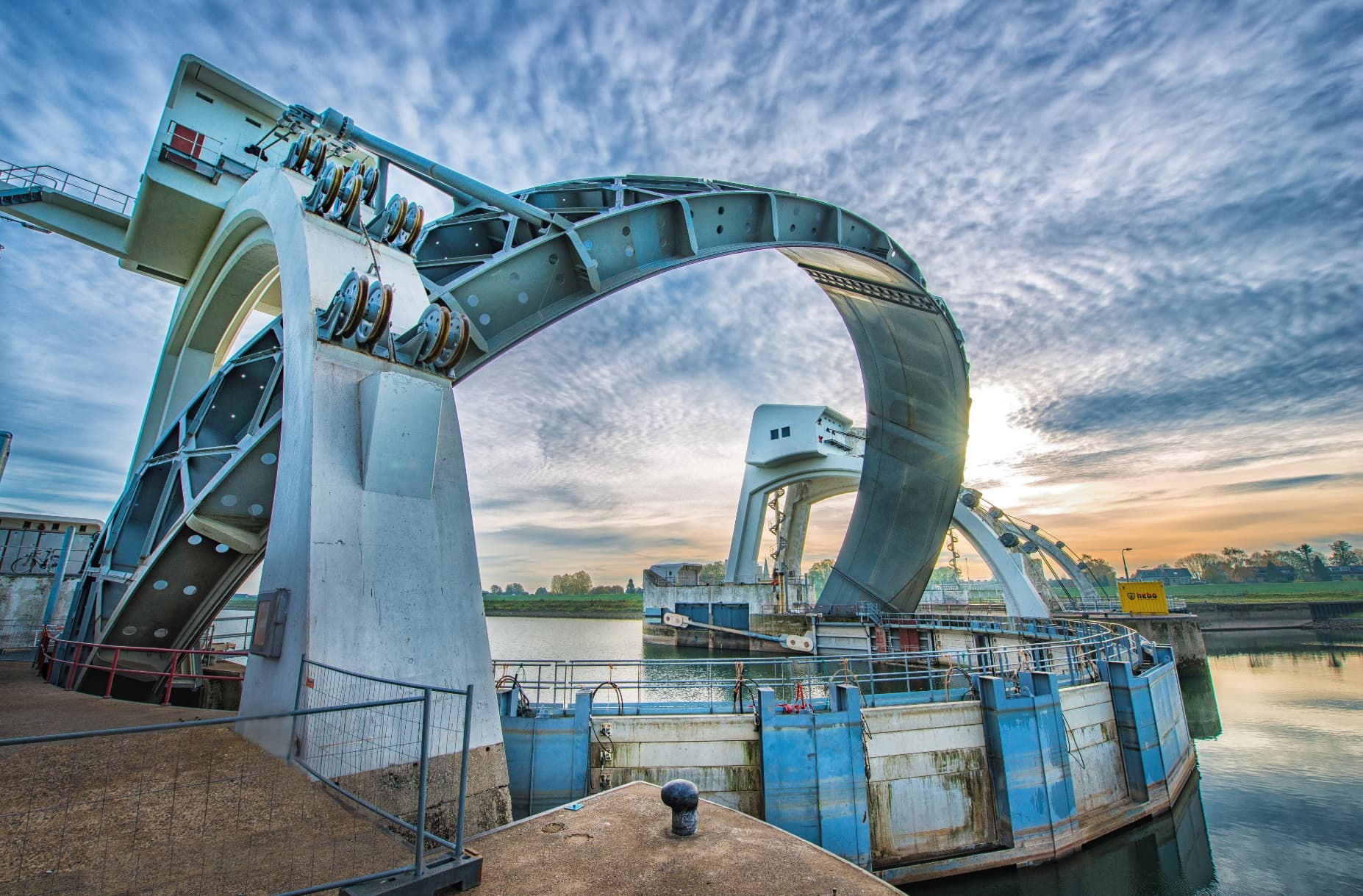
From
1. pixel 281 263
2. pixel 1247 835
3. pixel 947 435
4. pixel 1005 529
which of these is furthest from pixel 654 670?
pixel 281 263

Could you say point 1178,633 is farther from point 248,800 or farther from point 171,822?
point 171,822

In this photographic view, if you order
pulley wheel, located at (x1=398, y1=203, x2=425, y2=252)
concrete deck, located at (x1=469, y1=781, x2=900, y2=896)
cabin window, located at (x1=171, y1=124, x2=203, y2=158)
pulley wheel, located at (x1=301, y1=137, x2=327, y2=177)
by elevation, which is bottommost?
concrete deck, located at (x1=469, y1=781, x2=900, y2=896)

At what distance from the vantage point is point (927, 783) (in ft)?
37.3

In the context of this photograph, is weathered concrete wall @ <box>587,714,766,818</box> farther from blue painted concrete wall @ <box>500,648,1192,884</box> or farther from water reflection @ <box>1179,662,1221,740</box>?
water reflection @ <box>1179,662,1221,740</box>

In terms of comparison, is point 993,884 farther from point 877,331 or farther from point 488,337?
point 877,331

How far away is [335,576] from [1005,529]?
36.7 meters

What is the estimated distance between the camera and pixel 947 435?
81.4 feet

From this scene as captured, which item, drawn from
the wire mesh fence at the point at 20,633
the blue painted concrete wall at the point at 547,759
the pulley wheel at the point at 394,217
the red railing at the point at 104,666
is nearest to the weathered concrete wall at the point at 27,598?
the wire mesh fence at the point at 20,633

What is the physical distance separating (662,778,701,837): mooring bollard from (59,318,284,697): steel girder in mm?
Result: 7768

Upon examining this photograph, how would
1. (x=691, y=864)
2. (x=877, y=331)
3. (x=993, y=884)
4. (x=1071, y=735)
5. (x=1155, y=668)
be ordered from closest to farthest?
(x=691, y=864)
(x=993, y=884)
(x=1071, y=735)
(x=1155, y=668)
(x=877, y=331)

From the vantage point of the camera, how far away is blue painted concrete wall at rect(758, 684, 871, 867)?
10383 millimetres

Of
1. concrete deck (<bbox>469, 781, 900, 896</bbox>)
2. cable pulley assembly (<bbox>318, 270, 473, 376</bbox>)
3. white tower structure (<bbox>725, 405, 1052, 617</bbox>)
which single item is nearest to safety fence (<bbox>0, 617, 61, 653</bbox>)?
cable pulley assembly (<bbox>318, 270, 473, 376</bbox>)

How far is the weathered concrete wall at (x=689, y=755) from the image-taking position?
10789 millimetres

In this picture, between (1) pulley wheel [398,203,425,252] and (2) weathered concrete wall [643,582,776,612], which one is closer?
(1) pulley wheel [398,203,425,252]
